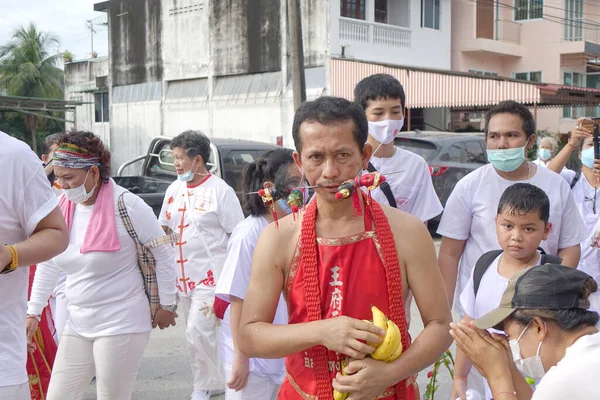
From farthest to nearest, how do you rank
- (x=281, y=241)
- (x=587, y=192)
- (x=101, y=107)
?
(x=101, y=107) → (x=587, y=192) → (x=281, y=241)

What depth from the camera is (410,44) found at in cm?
2622

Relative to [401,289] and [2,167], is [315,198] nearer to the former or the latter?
[401,289]

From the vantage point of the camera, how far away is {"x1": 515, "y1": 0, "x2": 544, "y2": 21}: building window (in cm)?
3152

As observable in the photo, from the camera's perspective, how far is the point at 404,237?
2549 millimetres

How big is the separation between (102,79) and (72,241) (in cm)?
3148

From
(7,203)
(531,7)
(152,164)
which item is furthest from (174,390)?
(531,7)

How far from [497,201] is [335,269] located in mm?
2039

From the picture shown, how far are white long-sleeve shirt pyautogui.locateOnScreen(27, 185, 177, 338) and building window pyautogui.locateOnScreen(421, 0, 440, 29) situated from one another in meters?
24.0

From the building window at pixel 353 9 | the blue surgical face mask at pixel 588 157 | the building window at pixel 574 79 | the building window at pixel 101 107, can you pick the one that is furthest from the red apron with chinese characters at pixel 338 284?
the building window at pixel 101 107

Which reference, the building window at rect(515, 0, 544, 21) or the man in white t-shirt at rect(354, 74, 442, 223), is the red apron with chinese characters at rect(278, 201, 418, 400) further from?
the building window at rect(515, 0, 544, 21)

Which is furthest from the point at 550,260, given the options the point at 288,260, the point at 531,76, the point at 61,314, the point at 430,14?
the point at 531,76

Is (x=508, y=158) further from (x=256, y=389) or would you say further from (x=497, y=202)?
(x=256, y=389)

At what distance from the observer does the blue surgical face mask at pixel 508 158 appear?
422cm

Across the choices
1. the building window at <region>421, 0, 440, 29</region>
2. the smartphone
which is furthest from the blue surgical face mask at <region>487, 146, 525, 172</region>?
the building window at <region>421, 0, 440, 29</region>
